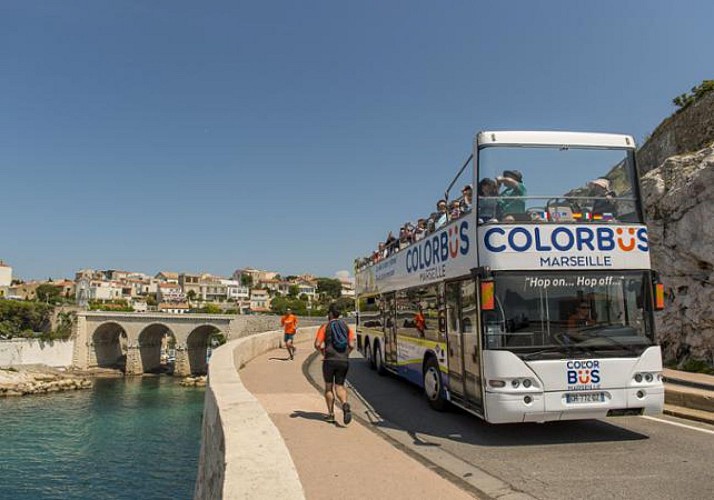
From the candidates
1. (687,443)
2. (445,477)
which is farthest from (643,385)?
(445,477)

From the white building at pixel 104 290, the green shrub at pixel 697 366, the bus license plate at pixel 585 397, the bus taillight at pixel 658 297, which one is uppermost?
the white building at pixel 104 290

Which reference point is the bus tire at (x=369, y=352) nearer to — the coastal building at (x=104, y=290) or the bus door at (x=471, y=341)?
the bus door at (x=471, y=341)

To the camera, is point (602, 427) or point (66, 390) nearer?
point (602, 427)

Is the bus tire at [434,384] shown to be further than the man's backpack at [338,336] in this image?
Yes

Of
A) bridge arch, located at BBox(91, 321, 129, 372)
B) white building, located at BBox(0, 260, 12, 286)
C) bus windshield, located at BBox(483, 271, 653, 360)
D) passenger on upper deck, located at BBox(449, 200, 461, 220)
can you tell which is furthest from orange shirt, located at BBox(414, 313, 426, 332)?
white building, located at BBox(0, 260, 12, 286)

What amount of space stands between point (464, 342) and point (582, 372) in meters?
1.57

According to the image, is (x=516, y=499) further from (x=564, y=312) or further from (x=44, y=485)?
(x=44, y=485)

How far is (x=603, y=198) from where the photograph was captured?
7004mm

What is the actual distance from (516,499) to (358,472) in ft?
4.91

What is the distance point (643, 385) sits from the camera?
6301mm

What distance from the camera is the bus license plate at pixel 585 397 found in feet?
20.3

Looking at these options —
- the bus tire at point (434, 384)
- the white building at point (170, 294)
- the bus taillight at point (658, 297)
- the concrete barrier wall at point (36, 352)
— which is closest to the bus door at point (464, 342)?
the bus tire at point (434, 384)

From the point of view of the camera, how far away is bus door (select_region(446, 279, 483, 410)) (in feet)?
21.9

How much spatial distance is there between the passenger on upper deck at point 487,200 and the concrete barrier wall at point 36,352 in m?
77.7
